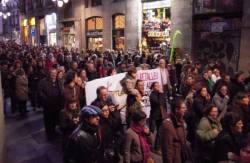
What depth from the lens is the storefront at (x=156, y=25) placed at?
20.9m

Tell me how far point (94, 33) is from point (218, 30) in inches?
528

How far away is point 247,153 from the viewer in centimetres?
394

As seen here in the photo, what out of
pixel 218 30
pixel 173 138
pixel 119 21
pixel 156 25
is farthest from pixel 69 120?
pixel 119 21

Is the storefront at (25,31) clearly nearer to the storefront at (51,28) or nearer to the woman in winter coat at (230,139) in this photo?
the storefront at (51,28)

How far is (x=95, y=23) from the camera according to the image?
94.1 ft

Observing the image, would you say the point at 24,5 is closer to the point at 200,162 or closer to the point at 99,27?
the point at 99,27

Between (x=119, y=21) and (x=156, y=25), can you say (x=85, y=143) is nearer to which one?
(x=156, y=25)

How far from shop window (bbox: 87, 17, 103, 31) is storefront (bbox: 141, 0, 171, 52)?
20.0ft

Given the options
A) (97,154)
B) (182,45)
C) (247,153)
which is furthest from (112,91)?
(182,45)

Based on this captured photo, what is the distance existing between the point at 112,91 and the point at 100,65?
4587mm

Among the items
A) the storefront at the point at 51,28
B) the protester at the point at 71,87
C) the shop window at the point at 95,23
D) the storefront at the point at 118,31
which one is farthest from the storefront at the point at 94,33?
the protester at the point at 71,87

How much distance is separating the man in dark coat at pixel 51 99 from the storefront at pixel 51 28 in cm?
2867

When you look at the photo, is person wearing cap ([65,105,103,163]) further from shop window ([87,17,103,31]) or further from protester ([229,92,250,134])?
shop window ([87,17,103,31])

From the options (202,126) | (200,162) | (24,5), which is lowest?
(200,162)
